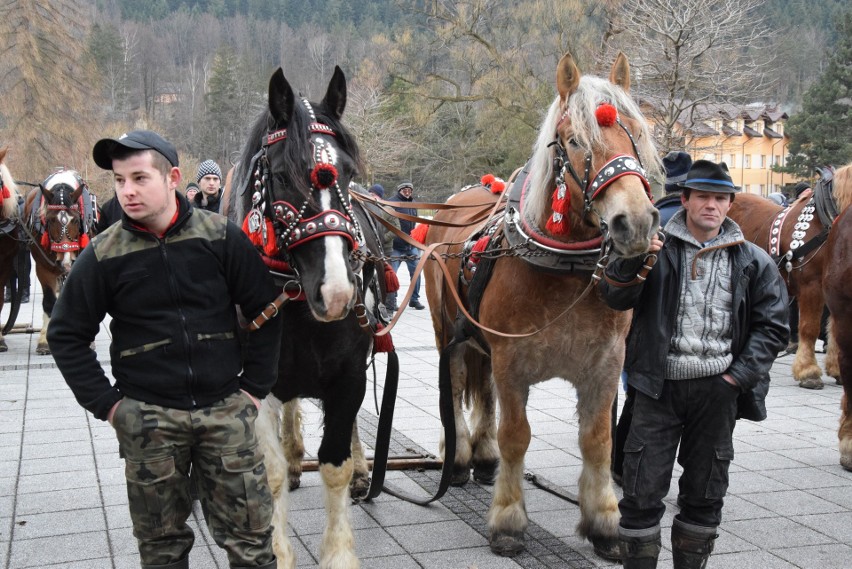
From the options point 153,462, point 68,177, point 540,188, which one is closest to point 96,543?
point 153,462

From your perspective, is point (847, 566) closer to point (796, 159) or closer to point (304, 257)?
point (304, 257)

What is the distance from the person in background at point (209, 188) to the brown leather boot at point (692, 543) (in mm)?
5463

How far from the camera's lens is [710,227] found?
131 inches

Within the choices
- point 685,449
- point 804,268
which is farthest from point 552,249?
point 804,268

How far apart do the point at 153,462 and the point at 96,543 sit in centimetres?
166

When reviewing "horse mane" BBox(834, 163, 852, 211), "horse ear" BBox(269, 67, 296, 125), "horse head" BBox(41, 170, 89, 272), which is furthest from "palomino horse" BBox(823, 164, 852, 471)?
"horse head" BBox(41, 170, 89, 272)

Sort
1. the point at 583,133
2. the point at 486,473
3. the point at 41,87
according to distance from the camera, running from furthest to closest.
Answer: the point at 41,87 → the point at 486,473 → the point at 583,133

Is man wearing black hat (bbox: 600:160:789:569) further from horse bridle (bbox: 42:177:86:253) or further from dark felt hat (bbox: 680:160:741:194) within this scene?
horse bridle (bbox: 42:177:86:253)

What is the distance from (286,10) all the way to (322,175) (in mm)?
96770

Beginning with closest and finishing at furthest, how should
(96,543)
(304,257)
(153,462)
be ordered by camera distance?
(153,462), (304,257), (96,543)

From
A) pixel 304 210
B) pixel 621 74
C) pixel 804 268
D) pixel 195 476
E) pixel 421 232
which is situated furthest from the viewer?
pixel 804 268

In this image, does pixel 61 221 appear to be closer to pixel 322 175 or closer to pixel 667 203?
pixel 322 175

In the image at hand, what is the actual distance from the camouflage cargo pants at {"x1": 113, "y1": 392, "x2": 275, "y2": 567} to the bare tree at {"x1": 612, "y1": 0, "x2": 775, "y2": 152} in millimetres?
16490

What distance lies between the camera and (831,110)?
4725cm
